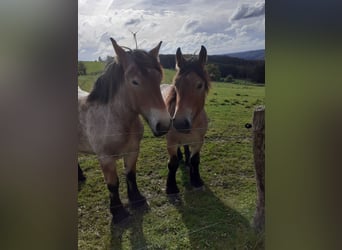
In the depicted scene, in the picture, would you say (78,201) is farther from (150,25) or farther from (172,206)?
(150,25)

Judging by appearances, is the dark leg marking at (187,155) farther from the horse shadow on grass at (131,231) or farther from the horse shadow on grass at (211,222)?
the horse shadow on grass at (131,231)

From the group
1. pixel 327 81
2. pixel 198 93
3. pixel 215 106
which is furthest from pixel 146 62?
pixel 327 81

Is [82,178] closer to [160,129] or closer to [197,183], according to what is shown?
[160,129]

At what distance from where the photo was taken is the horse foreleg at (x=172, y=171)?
5.55 feet

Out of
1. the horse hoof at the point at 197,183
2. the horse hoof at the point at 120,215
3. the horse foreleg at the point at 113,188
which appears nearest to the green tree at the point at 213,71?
the horse hoof at the point at 197,183

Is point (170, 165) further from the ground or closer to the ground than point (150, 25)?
closer to the ground

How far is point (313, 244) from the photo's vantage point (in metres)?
1.89

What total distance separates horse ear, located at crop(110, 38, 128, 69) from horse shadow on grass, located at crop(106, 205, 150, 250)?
0.64 metres

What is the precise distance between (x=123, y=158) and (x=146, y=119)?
199 millimetres

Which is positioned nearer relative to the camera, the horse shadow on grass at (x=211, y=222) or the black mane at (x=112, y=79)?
the black mane at (x=112, y=79)

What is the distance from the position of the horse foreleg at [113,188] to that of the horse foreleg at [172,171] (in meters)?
0.25

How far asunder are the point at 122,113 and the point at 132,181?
1.00ft

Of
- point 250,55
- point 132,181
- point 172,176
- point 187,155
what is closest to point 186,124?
point 187,155

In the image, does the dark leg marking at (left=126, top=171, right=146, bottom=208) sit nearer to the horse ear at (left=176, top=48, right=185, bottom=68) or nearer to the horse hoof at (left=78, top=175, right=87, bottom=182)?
the horse hoof at (left=78, top=175, right=87, bottom=182)
